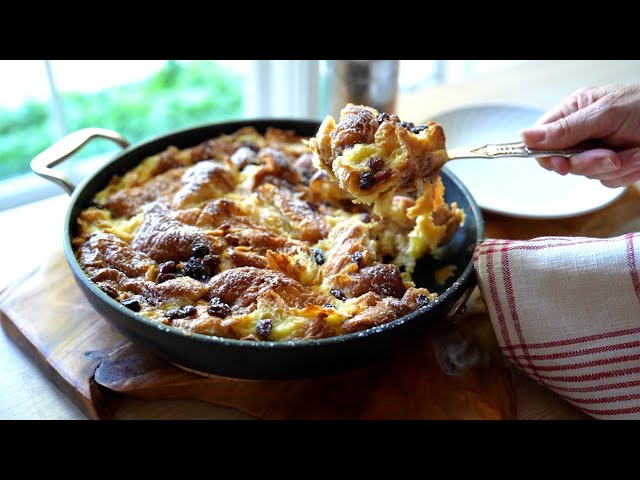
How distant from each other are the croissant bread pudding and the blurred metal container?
0.47m

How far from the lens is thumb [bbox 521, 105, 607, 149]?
1668 mm

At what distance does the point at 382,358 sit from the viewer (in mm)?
1397

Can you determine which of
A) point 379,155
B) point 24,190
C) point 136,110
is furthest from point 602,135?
point 136,110

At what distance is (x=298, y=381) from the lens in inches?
58.2

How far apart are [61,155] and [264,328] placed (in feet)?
2.66

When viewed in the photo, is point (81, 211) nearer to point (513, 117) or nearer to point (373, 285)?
point (373, 285)

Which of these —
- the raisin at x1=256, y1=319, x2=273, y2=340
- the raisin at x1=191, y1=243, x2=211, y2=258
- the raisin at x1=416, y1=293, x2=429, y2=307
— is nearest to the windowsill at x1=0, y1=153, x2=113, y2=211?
the raisin at x1=191, y1=243, x2=211, y2=258

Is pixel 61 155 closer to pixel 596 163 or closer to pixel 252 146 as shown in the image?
pixel 252 146

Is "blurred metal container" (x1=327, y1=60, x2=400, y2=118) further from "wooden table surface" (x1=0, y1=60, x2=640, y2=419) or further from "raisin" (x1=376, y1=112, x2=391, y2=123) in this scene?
"raisin" (x1=376, y1=112, x2=391, y2=123)

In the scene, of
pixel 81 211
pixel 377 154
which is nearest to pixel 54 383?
pixel 81 211

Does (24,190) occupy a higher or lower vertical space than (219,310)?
lower

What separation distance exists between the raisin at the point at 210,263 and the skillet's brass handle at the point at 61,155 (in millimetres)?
470

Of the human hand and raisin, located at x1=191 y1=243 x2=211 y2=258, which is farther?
the human hand
